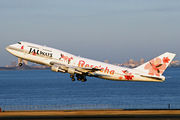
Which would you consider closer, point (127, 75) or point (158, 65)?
point (127, 75)

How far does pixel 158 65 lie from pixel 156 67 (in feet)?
2.51

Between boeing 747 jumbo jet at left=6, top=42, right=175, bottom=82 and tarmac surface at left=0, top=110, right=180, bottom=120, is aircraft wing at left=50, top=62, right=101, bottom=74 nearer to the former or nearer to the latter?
boeing 747 jumbo jet at left=6, top=42, right=175, bottom=82

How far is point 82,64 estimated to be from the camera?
83062 millimetres

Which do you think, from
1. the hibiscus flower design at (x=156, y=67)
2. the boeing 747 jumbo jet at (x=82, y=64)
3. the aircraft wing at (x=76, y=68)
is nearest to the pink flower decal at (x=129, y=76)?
the boeing 747 jumbo jet at (x=82, y=64)

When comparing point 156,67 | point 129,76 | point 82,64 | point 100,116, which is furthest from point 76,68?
point 100,116

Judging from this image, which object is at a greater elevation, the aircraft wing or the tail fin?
the tail fin

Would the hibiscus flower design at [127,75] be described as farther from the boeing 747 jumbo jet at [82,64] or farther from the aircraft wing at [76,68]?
the aircraft wing at [76,68]

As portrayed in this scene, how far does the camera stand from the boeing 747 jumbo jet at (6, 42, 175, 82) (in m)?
81.7

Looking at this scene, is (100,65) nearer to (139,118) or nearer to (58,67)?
(58,67)

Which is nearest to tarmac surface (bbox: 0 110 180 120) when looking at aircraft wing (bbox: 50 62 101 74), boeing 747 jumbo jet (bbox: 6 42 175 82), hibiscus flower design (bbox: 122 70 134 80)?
aircraft wing (bbox: 50 62 101 74)

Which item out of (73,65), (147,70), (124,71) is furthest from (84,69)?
(147,70)

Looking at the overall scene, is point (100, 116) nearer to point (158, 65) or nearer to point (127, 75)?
point (127, 75)

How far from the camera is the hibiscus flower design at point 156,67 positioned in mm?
83287

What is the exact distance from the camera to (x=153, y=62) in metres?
84.6
